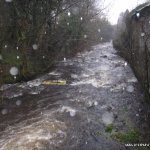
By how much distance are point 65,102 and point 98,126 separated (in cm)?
256

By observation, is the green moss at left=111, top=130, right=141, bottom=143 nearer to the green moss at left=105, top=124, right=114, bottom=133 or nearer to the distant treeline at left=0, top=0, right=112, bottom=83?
the green moss at left=105, top=124, right=114, bottom=133

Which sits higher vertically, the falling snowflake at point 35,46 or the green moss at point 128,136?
the falling snowflake at point 35,46

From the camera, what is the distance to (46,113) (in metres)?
9.47

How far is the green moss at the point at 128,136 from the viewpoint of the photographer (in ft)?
24.6

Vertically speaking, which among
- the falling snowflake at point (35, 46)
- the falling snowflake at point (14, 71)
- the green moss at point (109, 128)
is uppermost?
the falling snowflake at point (35, 46)

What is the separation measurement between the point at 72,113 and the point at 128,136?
2.40m

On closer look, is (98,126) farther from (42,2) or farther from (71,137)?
(42,2)

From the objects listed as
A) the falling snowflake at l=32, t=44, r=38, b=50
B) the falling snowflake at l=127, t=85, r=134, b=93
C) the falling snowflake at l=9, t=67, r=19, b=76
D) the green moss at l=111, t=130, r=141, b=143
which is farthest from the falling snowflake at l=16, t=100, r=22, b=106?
the falling snowflake at l=32, t=44, r=38, b=50

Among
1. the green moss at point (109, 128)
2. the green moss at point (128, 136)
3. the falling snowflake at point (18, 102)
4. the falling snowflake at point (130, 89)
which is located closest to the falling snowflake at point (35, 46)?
the falling snowflake at point (18, 102)

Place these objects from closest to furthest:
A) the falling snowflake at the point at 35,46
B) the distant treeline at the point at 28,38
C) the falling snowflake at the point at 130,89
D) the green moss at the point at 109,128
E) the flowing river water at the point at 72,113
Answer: the flowing river water at the point at 72,113, the green moss at the point at 109,128, the falling snowflake at the point at 130,89, the distant treeline at the point at 28,38, the falling snowflake at the point at 35,46

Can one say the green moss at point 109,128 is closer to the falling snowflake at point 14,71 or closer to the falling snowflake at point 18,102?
the falling snowflake at point 18,102

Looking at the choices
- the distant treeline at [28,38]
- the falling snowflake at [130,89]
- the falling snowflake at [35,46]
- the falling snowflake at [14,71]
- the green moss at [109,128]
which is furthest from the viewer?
the falling snowflake at [35,46]

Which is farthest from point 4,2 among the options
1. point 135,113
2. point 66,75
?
point 135,113

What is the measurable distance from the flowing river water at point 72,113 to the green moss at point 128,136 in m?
0.17
